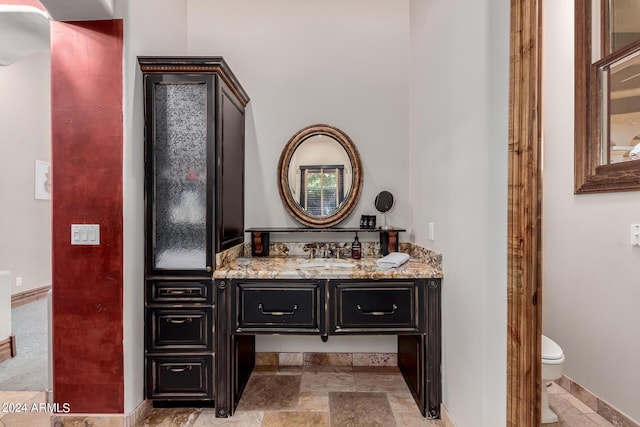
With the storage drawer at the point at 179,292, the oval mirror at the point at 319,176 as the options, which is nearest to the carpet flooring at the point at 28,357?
the storage drawer at the point at 179,292

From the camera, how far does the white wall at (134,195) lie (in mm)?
2152

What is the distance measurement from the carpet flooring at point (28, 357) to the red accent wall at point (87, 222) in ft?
2.00

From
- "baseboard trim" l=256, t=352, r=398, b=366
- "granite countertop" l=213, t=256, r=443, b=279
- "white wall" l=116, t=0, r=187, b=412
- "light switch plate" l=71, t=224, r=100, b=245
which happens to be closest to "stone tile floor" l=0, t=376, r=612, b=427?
"baseboard trim" l=256, t=352, r=398, b=366

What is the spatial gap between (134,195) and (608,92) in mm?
2467

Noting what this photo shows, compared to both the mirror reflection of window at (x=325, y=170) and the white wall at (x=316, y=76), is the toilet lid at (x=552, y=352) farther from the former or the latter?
the mirror reflection of window at (x=325, y=170)

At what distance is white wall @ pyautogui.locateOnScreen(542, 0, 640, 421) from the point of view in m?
1.45

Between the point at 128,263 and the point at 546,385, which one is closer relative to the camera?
the point at 546,385

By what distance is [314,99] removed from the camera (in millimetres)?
3049

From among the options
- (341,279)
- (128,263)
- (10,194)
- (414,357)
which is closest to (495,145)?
(341,279)

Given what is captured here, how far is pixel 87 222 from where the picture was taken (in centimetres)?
215

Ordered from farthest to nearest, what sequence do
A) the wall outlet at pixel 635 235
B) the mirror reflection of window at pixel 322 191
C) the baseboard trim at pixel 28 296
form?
the baseboard trim at pixel 28 296, the mirror reflection of window at pixel 322 191, the wall outlet at pixel 635 235

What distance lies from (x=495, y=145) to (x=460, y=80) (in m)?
0.54

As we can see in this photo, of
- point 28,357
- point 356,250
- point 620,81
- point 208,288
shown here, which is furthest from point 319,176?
point 28,357

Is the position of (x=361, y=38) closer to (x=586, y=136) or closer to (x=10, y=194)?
(x=586, y=136)
